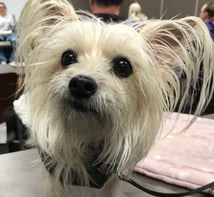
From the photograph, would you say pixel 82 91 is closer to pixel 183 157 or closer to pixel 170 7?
pixel 183 157

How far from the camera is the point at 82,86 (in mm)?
636

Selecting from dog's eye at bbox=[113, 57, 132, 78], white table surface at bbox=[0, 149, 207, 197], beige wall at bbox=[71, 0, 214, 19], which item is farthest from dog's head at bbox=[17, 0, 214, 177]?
beige wall at bbox=[71, 0, 214, 19]

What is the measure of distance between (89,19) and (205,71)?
0.81 feet

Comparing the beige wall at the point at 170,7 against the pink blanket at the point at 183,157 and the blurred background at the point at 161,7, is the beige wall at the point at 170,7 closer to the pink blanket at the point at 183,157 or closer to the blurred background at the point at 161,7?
the blurred background at the point at 161,7

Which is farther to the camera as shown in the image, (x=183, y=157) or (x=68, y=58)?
(x=183, y=157)

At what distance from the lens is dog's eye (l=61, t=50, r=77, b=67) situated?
708 mm

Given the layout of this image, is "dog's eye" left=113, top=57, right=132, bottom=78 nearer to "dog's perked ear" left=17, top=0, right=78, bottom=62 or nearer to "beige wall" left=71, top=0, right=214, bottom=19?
"dog's perked ear" left=17, top=0, right=78, bottom=62

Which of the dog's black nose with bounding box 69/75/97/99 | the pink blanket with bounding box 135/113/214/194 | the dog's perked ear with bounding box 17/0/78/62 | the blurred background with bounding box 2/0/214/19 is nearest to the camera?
the dog's black nose with bounding box 69/75/97/99

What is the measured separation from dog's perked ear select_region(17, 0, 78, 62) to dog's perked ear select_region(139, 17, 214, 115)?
0.50 feet

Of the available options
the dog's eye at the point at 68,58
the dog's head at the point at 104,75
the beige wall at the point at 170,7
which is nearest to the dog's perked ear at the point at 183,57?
the dog's head at the point at 104,75

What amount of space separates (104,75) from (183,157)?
382 mm

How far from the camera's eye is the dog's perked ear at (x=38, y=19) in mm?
737

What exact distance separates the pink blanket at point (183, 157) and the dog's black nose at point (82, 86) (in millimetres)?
196

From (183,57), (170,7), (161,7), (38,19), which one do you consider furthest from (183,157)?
(161,7)
